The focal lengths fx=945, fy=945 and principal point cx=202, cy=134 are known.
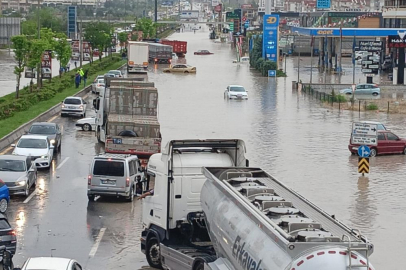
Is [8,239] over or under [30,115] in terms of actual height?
over

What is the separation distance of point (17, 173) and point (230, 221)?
47.9 feet

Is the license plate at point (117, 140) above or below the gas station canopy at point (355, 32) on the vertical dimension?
below

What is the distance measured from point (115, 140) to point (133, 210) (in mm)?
6364

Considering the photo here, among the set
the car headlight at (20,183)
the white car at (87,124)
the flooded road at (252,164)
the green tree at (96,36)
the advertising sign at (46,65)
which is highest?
the green tree at (96,36)

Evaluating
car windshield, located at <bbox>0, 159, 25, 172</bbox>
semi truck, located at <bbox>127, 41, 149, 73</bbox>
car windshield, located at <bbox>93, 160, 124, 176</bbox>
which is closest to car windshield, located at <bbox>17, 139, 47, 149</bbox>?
car windshield, located at <bbox>0, 159, 25, 172</bbox>

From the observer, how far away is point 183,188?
738 inches

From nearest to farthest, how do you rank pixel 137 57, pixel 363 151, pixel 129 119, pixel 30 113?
Result: pixel 363 151 → pixel 129 119 → pixel 30 113 → pixel 137 57

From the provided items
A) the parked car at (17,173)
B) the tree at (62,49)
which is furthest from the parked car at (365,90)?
the parked car at (17,173)

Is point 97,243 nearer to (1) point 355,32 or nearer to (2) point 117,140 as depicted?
(2) point 117,140

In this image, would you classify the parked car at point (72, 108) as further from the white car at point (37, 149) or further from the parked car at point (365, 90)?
the parked car at point (365, 90)

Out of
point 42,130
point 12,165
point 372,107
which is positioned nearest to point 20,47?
point 372,107

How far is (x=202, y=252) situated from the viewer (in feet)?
57.5

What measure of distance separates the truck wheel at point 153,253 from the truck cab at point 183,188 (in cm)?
15

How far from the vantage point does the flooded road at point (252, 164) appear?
2225cm
